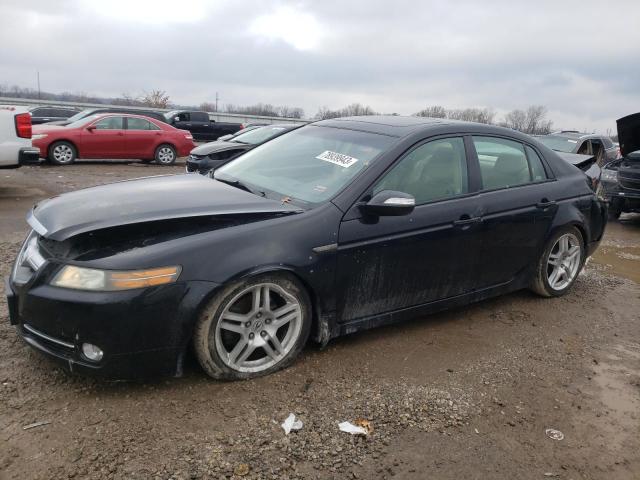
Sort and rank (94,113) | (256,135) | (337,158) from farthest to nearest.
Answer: (94,113) → (256,135) → (337,158)

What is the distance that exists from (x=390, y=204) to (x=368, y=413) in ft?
3.96

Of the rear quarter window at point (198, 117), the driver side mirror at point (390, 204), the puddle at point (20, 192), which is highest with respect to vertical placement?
the driver side mirror at point (390, 204)

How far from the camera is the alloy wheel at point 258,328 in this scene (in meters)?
2.95

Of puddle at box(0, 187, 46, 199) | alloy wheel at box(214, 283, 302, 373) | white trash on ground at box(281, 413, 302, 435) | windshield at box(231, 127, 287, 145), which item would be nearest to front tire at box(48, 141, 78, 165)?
puddle at box(0, 187, 46, 199)

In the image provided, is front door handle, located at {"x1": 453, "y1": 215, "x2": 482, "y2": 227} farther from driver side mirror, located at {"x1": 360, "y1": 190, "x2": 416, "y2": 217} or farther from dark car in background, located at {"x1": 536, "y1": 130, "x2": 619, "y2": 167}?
dark car in background, located at {"x1": 536, "y1": 130, "x2": 619, "y2": 167}

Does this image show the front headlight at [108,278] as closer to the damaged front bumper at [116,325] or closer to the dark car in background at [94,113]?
the damaged front bumper at [116,325]

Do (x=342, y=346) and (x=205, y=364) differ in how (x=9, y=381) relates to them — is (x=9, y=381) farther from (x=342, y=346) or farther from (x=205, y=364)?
(x=342, y=346)

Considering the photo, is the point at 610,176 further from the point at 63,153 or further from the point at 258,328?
the point at 63,153

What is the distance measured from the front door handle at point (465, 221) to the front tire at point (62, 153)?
11.9 meters

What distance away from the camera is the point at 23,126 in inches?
326

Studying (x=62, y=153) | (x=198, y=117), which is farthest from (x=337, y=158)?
(x=198, y=117)

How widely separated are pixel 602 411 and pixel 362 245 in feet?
5.58

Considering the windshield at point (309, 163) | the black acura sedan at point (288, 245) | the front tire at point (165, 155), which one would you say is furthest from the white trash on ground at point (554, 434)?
the front tire at point (165, 155)

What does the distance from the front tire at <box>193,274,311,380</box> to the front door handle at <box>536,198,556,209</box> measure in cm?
229
